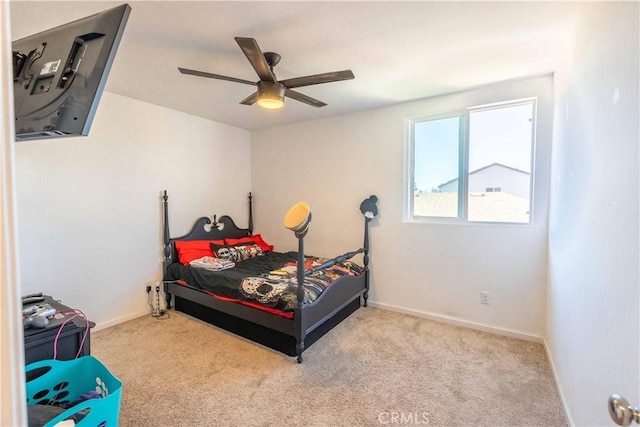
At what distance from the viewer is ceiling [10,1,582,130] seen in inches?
65.6

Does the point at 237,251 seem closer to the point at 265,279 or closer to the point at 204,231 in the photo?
the point at 204,231

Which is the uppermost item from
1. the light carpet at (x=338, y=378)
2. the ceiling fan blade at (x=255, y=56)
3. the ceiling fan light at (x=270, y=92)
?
the ceiling fan blade at (x=255, y=56)

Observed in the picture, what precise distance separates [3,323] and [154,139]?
342cm

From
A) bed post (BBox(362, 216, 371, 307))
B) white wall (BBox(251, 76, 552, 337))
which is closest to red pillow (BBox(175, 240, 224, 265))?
white wall (BBox(251, 76, 552, 337))

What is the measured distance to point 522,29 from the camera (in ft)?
6.13

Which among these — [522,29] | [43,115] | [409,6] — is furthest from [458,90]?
[43,115]

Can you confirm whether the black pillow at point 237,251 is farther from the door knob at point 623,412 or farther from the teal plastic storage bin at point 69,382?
the door knob at point 623,412

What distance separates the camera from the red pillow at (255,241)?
3.94 meters

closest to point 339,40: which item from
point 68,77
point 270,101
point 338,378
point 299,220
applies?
point 270,101

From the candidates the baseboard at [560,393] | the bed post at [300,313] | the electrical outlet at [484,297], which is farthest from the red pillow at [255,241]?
the baseboard at [560,393]

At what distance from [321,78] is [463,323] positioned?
2746 millimetres

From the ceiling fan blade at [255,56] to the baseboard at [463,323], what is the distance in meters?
2.74

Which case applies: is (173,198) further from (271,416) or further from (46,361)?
(271,416)

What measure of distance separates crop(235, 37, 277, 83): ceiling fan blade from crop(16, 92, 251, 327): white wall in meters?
1.98
